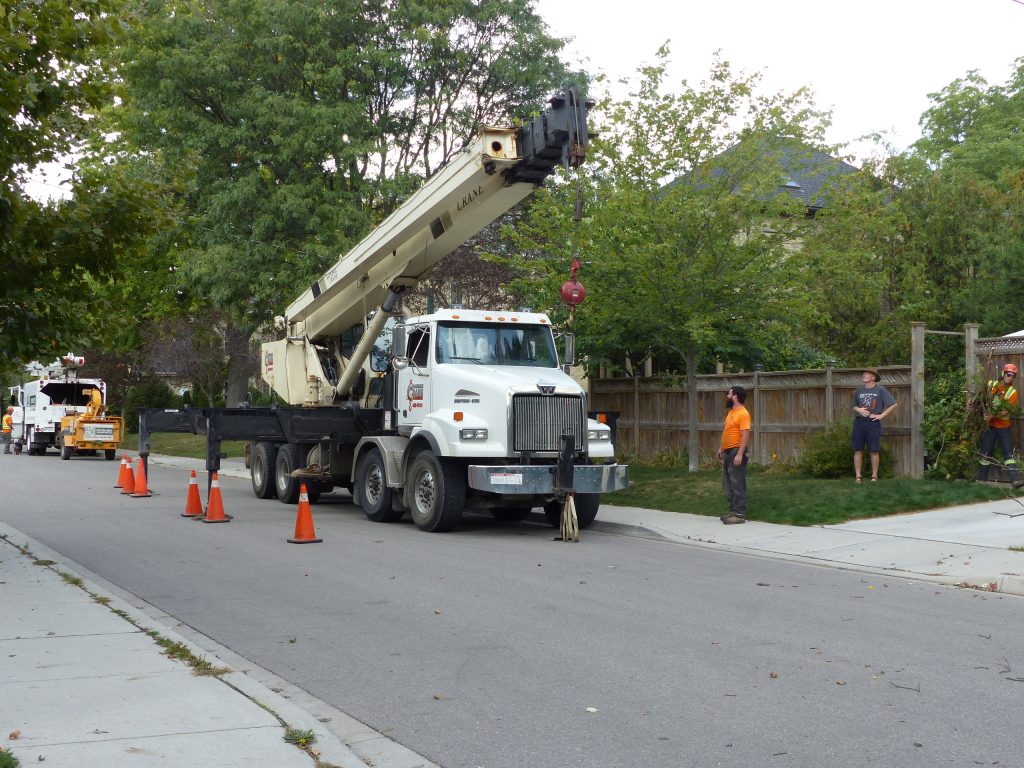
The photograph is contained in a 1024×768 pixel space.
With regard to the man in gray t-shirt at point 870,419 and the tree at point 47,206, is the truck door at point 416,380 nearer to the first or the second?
the tree at point 47,206

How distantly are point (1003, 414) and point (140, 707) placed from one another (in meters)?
13.0

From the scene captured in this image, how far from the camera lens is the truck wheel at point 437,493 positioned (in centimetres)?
1402

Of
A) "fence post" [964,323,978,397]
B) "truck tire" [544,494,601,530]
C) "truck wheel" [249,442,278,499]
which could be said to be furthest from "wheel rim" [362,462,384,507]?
"fence post" [964,323,978,397]

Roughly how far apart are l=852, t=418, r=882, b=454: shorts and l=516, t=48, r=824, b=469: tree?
8.93 ft

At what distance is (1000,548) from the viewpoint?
37.9 ft

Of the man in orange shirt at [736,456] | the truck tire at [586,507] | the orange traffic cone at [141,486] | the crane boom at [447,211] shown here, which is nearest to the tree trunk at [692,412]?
the man in orange shirt at [736,456]

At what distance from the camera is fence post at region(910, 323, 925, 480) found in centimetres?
1614

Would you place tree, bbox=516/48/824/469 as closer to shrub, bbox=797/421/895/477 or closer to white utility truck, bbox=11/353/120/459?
shrub, bbox=797/421/895/477

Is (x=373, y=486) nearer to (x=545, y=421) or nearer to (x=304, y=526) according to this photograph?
(x=304, y=526)

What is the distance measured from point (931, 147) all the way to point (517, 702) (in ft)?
139

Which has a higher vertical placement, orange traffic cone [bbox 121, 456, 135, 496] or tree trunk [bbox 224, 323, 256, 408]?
tree trunk [bbox 224, 323, 256, 408]

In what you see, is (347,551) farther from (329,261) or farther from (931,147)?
(931,147)

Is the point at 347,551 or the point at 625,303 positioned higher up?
the point at 625,303

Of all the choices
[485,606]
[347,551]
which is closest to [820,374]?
[347,551]
